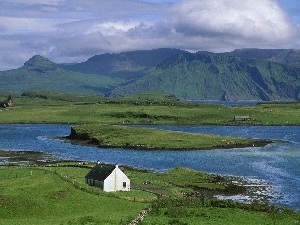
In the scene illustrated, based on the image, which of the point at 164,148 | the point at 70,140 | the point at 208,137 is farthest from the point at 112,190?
the point at 70,140

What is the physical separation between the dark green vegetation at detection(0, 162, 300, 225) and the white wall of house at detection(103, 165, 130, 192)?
6.53 feet

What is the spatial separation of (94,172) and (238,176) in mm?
37629

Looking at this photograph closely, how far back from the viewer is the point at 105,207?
62094 millimetres

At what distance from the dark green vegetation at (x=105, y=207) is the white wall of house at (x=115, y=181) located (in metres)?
1.99

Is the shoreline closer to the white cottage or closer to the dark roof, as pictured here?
the white cottage

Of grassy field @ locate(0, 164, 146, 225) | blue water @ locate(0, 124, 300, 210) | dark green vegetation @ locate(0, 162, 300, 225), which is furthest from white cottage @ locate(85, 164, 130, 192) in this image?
blue water @ locate(0, 124, 300, 210)

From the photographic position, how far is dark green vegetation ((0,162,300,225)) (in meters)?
55.2

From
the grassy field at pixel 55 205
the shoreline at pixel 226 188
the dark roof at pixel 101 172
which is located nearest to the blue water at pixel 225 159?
the shoreline at pixel 226 188

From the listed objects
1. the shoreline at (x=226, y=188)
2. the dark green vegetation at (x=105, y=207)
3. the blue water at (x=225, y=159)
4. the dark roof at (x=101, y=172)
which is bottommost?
the blue water at (x=225, y=159)

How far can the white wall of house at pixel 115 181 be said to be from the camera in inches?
2918

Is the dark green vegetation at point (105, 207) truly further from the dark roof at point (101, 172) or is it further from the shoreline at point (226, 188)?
the shoreline at point (226, 188)

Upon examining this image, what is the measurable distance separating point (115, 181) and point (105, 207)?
12504 millimetres

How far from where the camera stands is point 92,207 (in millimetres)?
61281

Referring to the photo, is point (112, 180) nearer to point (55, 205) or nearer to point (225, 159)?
point (55, 205)
